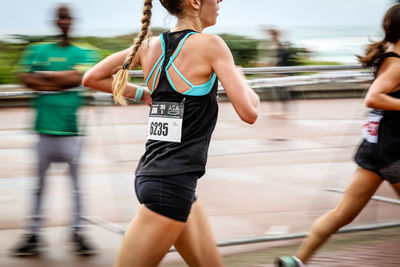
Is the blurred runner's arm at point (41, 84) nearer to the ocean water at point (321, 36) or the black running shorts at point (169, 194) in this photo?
the black running shorts at point (169, 194)

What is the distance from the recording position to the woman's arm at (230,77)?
2475 millimetres

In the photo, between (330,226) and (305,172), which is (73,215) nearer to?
(330,226)

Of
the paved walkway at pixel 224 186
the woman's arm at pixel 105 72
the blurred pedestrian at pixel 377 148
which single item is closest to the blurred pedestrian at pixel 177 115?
the woman's arm at pixel 105 72

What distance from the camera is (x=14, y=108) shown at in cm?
1278

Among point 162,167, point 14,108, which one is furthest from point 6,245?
point 14,108

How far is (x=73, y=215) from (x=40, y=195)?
29 cm

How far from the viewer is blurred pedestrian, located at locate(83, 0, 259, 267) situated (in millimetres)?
2502

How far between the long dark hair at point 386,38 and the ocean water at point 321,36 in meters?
5.92

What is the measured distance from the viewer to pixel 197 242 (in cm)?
272

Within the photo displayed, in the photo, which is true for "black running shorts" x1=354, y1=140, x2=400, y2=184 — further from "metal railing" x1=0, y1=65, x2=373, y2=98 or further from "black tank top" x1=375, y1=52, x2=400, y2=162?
"metal railing" x1=0, y1=65, x2=373, y2=98

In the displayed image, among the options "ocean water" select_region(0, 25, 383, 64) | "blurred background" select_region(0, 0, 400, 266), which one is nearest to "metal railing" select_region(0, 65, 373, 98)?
"blurred background" select_region(0, 0, 400, 266)

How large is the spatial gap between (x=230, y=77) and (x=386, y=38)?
1.68m

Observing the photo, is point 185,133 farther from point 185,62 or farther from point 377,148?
point 377,148

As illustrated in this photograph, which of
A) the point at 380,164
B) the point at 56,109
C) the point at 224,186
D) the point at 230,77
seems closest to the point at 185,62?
the point at 230,77
